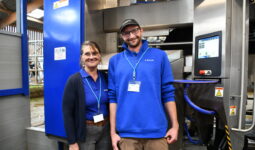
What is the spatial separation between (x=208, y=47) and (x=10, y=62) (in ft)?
8.11

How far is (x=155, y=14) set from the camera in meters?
2.38

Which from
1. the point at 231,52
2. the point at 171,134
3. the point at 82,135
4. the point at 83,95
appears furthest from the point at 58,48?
the point at 231,52

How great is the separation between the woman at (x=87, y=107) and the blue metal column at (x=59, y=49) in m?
0.58

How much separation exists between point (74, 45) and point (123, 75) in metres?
0.94

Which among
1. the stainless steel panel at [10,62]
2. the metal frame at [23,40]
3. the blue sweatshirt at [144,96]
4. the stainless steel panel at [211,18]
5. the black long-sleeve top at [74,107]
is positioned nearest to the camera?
the blue sweatshirt at [144,96]

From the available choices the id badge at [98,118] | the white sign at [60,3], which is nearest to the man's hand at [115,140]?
the id badge at [98,118]

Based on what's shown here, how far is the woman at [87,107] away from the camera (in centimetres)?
134

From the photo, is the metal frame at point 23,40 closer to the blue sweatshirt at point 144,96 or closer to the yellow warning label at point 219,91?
the blue sweatshirt at point 144,96

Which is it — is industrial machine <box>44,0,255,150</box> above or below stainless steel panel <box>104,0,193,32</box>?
below

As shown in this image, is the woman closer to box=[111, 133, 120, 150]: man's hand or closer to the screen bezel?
box=[111, 133, 120, 150]: man's hand

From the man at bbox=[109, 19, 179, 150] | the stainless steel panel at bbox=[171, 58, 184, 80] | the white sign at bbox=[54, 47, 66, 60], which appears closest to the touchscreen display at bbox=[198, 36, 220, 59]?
the stainless steel panel at bbox=[171, 58, 184, 80]

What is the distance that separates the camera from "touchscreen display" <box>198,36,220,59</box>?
5.93 feet

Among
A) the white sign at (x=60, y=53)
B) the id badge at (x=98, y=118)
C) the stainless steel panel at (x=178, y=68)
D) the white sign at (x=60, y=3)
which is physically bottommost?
the id badge at (x=98, y=118)

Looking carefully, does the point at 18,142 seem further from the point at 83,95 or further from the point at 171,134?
the point at 171,134
